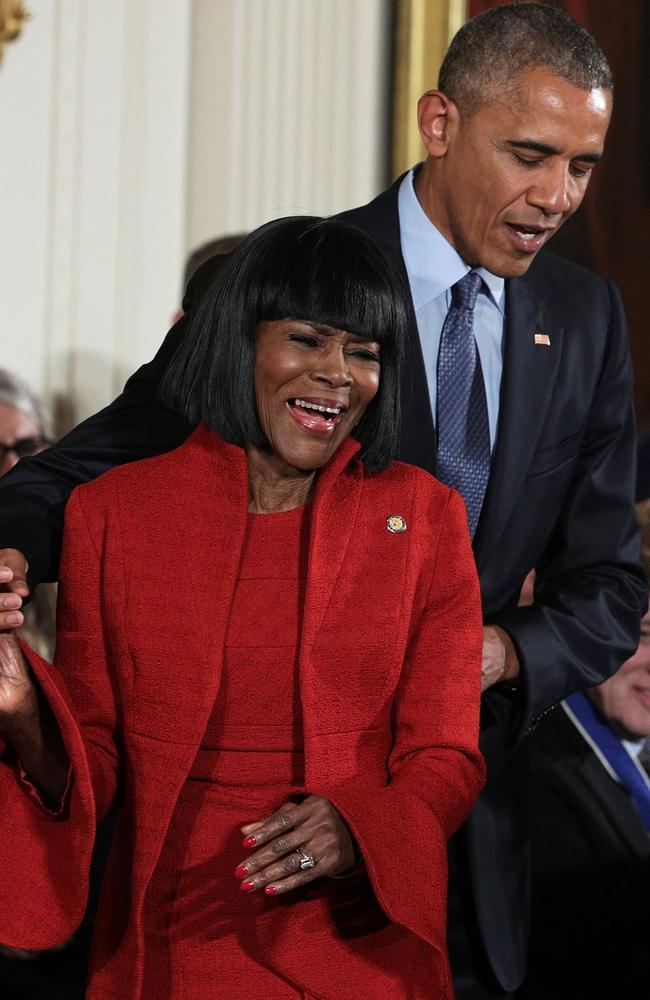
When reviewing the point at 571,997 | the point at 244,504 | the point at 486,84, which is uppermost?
the point at 486,84

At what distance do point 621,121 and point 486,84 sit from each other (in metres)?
1.65

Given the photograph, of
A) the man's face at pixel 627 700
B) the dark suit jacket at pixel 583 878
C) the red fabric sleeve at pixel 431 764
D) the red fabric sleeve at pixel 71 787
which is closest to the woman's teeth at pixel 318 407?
the red fabric sleeve at pixel 431 764

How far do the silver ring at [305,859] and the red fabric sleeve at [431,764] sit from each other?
2.2 inches

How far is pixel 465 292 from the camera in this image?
2.33 m

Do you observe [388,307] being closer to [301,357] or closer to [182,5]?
[301,357]

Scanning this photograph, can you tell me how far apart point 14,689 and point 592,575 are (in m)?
0.99

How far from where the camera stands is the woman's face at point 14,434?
3482 millimetres

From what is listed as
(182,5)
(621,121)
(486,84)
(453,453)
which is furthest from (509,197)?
(182,5)

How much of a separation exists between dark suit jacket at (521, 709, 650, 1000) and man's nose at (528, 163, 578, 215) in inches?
42.5

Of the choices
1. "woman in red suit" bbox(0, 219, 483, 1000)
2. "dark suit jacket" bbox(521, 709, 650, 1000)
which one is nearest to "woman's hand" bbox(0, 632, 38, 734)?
"woman in red suit" bbox(0, 219, 483, 1000)

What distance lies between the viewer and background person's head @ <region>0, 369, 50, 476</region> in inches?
137

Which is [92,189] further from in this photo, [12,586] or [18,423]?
[12,586]

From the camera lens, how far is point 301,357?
1.79 m

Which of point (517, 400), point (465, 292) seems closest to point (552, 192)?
point (465, 292)
